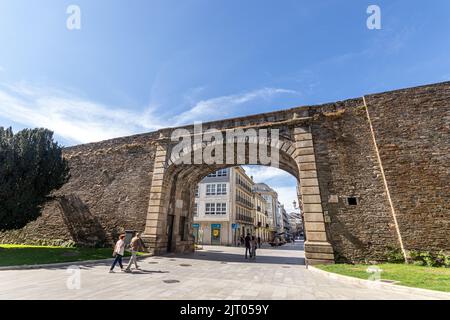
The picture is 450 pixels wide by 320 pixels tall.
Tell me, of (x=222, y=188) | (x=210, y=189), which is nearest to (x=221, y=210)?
(x=222, y=188)

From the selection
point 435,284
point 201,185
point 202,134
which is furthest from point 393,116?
point 201,185

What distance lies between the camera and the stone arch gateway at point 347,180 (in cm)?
976

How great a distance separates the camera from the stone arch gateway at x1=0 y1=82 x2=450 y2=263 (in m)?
9.76

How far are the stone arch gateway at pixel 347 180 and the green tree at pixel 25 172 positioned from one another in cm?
314

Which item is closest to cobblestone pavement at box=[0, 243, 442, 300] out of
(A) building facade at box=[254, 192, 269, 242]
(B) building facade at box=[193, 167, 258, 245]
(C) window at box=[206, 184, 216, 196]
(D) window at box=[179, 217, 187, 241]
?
(D) window at box=[179, 217, 187, 241]

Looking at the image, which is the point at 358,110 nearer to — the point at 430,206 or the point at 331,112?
the point at 331,112

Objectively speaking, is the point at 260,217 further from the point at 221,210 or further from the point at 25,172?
the point at 25,172

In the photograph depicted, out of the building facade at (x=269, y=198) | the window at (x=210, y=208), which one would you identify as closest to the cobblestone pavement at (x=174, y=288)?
the window at (x=210, y=208)

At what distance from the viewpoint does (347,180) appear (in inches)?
436

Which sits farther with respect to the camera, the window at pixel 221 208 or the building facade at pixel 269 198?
the building facade at pixel 269 198

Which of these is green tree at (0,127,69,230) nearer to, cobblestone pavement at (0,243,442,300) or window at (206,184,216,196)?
cobblestone pavement at (0,243,442,300)

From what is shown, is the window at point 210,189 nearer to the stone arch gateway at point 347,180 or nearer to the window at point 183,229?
the window at point 183,229

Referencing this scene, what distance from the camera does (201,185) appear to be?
38.9 m

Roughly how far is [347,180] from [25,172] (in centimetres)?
1789
